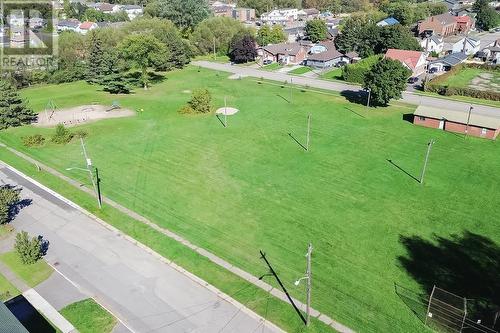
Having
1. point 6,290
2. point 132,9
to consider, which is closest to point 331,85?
point 6,290

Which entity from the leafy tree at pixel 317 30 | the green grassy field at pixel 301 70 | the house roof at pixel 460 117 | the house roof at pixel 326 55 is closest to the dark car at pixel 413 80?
the house roof at pixel 326 55

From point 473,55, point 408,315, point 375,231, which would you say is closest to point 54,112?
point 375,231

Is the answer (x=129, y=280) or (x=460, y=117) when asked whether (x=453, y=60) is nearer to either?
(x=460, y=117)

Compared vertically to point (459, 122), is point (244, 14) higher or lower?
higher

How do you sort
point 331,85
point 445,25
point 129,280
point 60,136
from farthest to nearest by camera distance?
point 445,25, point 331,85, point 60,136, point 129,280

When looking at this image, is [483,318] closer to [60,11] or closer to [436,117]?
[436,117]

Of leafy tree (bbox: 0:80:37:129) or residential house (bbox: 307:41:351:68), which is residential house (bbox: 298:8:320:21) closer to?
residential house (bbox: 307:41:351:68)
